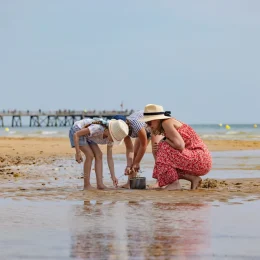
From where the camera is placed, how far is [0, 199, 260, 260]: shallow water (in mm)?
4578

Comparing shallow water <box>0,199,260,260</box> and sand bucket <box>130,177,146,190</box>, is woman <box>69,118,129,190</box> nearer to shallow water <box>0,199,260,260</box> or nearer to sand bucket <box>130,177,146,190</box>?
sand bucket <box>130,177,146,190</box>

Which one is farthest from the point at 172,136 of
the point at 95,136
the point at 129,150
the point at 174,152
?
the point at 95,136

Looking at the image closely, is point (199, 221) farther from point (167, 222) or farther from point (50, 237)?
point (50, 237)

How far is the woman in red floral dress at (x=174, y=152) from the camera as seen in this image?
862 cm

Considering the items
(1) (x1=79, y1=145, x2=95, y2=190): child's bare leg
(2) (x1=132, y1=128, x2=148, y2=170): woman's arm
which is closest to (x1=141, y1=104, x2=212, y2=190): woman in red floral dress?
(2) (x1=132, y1=128, x2=148, y2=170): woman's arm

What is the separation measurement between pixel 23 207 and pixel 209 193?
7.84 feet

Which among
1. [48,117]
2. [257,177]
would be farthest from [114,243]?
[48,117]

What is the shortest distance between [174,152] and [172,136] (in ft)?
0.77

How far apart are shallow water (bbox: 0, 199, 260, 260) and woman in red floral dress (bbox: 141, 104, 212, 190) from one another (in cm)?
139

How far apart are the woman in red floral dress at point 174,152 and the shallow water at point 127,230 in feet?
4.56

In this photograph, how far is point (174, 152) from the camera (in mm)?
8703

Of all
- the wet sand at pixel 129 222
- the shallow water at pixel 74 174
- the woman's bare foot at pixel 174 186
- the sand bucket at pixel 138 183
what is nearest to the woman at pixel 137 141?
the sand bucket at pixel 138 183

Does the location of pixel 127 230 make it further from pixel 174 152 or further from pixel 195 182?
pixel 195 182

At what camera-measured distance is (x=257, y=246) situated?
4812 millimetres
